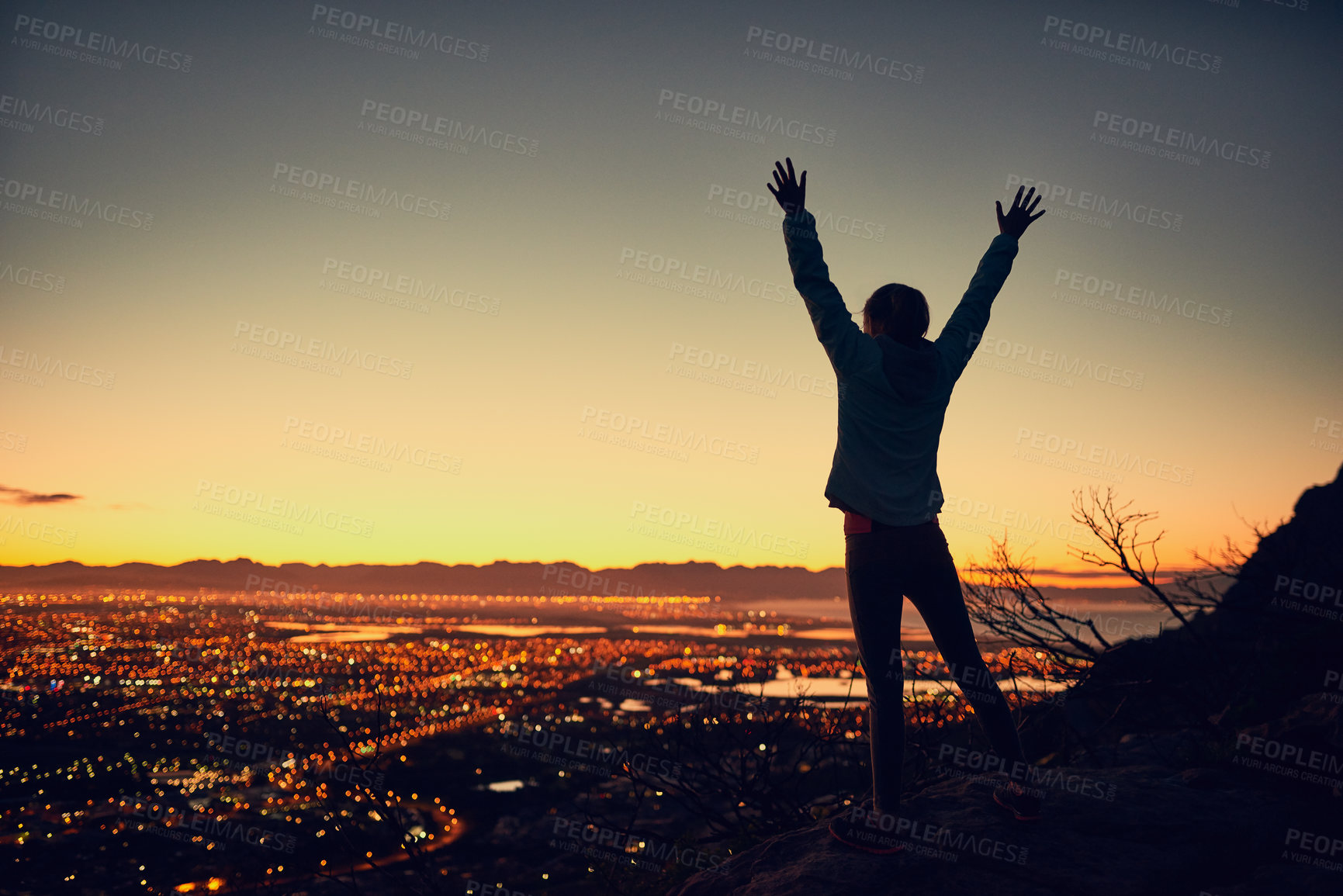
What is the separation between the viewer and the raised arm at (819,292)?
2723 mm

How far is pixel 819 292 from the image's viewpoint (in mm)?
2729

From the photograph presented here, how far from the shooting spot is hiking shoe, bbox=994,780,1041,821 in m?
3.05

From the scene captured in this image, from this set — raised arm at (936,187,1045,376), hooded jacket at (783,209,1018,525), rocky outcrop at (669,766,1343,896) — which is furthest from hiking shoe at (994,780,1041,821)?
raised arm at (936,187,1045,376)

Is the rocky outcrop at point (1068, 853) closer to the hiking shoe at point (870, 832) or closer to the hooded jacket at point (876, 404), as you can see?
the hiking shoe at point (870, 832)

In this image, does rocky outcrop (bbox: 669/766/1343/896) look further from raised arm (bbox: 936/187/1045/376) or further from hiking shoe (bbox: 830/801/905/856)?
raised arm (bbox: 936/187/1045/376)

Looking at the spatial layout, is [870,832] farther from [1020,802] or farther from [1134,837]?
[1134,837]

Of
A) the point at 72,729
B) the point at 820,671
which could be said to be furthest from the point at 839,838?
the point at 72,729

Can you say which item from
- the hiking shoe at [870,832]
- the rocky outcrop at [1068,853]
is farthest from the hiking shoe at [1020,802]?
the hiking shoe at [870,832]

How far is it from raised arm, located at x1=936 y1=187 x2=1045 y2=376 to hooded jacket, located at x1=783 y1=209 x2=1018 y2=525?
0.27 feet

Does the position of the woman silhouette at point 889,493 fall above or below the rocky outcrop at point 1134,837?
above

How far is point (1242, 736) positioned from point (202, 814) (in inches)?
2390

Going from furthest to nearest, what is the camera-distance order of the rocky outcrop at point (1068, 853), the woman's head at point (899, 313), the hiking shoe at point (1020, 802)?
the hiking shoe at point (1020, 802), the woman's head at point (899, 313), the rocky outcrop at point (1068, 853)

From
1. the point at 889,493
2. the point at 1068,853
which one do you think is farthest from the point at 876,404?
the point at 1068,853

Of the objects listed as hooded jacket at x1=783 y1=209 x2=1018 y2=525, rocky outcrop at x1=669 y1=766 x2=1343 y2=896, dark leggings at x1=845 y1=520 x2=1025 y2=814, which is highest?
hooded jacket at x1=783 y1=209 x2=1018 y2=525
